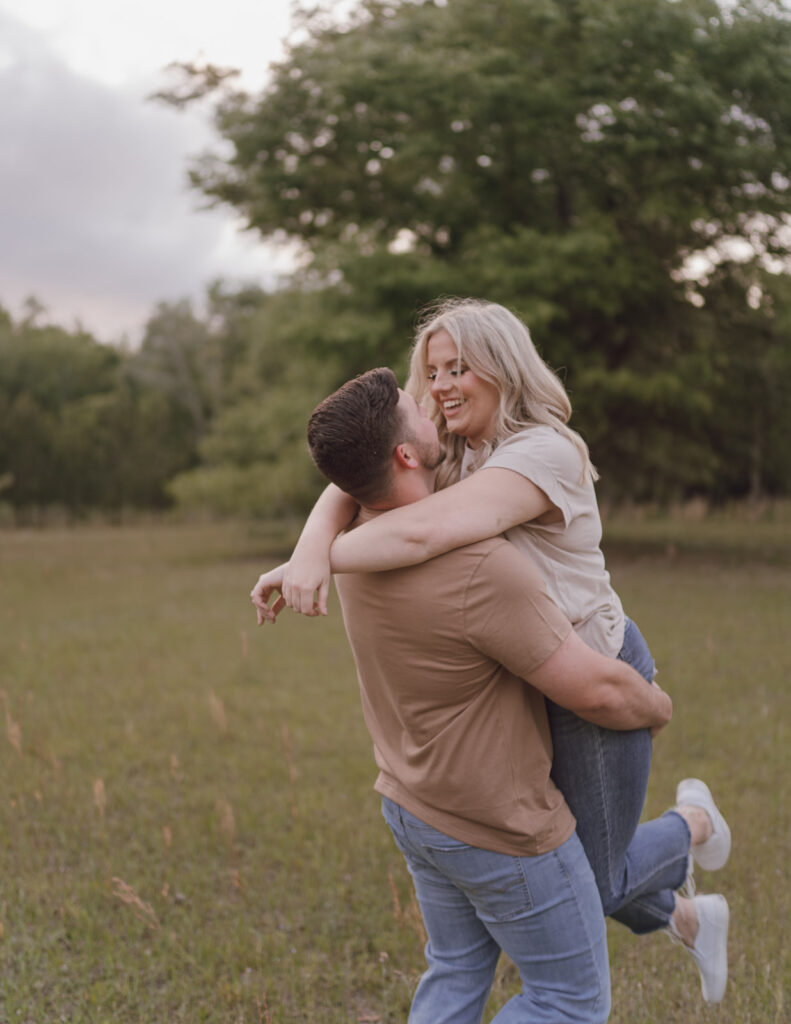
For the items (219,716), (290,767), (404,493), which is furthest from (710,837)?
(219,716)

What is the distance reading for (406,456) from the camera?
2137 mm

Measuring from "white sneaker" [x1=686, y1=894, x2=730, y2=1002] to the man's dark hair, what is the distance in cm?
197

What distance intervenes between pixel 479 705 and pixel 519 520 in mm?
436

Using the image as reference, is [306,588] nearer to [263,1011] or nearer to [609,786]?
[609,786]

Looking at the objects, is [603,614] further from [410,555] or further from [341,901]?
[341,901]

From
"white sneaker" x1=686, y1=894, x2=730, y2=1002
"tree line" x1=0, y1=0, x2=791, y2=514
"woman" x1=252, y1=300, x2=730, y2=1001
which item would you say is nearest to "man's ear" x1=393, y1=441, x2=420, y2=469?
"woman" x1=252, y1=300, x2=730, y2=1001

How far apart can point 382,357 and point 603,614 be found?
610 inches

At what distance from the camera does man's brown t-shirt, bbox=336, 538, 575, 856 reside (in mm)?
1977

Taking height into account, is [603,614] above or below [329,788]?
above

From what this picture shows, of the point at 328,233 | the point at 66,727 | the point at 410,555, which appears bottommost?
the point at 66,727

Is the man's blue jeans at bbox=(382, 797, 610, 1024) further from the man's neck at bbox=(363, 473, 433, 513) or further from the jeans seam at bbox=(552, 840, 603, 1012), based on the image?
the man's neck at bbox=(363, 473, 433, 513)

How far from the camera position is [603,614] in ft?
7.59

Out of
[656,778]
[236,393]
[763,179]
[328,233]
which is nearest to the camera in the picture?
[656,778]

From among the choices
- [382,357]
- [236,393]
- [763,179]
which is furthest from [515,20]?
[236,393]
